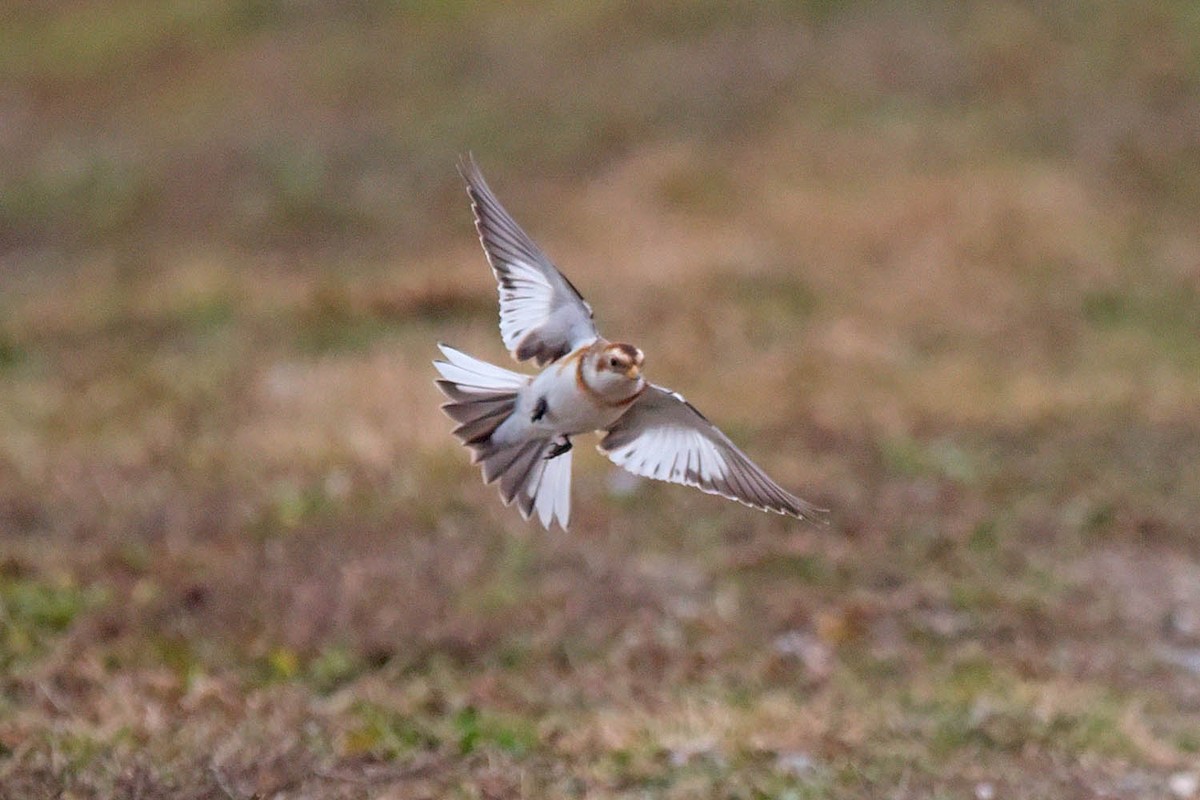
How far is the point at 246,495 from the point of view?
7.77 metres

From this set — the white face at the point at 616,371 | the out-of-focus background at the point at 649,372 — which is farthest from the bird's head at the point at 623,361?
the out-of-focus background at the point at 649,372

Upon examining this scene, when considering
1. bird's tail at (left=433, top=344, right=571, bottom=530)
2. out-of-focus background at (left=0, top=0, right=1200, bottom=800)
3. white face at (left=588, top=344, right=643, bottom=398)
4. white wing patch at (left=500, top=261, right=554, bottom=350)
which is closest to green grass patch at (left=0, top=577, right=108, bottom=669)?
out-of-focus background at (left=0, top=0, right=1200, bottom=800)

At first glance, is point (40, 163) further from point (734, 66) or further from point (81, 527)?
point (81, 527)

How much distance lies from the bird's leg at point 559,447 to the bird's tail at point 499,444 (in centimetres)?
2

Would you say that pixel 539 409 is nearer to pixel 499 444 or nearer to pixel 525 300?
pixel 499 444

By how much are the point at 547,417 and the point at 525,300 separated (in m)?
0.43

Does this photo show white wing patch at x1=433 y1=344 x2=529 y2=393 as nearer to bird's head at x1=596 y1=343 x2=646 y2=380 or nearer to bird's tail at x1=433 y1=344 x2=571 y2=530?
bird's tail at x1=433 y1=344 x2=571 y2=530

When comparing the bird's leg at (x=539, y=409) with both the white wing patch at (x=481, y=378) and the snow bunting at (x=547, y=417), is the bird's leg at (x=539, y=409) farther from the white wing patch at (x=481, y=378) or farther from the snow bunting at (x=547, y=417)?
the white wing patch at (x=481, y=378)

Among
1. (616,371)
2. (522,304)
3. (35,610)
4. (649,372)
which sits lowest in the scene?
(35,610)

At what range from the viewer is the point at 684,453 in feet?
15.3

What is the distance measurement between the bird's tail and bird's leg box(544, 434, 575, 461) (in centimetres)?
2

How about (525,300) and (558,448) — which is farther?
(525,300)

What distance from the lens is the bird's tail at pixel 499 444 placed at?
4484mm

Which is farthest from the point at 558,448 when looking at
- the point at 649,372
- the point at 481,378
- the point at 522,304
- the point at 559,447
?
the point at 649,372
